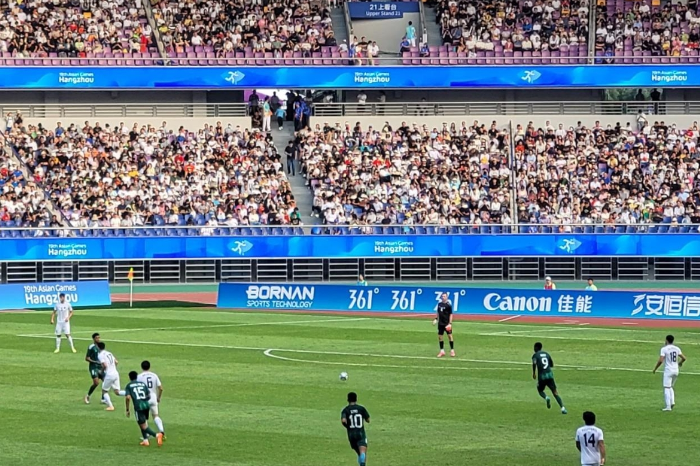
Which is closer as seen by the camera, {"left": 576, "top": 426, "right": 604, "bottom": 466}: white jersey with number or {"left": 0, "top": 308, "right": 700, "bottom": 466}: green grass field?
{"left": 576, "top": 426, "right": 604, "bottom": 466}: white jersey with number

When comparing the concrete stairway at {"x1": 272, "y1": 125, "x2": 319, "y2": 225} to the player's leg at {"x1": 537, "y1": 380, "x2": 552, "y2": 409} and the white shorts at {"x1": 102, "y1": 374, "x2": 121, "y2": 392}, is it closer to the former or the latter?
the white shorts at {"x1": 102, "y1": 374, "x2": 121, "y2": 392}

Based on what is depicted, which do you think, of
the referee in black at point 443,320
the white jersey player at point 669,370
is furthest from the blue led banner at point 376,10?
the white jersey player at point 669,370

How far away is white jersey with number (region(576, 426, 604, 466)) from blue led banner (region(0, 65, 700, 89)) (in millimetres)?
47176

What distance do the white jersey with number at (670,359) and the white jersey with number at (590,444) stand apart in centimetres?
894

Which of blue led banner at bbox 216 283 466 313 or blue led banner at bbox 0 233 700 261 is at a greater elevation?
blue led banner at bbox 0 233 700 261

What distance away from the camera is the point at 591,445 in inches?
683

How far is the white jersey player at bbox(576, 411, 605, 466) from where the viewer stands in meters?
17.3

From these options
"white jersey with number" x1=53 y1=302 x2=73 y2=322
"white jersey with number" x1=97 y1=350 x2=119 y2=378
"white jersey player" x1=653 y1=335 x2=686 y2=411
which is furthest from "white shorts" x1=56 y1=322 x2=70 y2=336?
"white jersey player" x1=653 y1=335 x2=686 y2=411

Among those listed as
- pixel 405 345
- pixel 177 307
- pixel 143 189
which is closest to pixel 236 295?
pixel 177 307

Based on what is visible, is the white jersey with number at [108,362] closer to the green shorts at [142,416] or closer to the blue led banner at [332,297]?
the green shorts at [142,416]

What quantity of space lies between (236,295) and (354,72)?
56.9ft

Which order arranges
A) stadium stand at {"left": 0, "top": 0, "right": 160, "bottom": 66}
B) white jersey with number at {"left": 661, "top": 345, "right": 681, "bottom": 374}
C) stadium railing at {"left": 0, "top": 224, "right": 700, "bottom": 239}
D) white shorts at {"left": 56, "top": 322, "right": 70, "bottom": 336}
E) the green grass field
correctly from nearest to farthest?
the green grass field < white jersey with number at {"left": 661, "top": 345, "right": 681, "bottom": 374} < white shorts at {"left": 56, "top": 322, "right": 70, "bottom": 336} < stadium railing at {"left": 0, "top": 224, "right": 700, "bottom": 239} < stadium stand at {"left": 0, "top": 0, "right": 160, "bottom": 66}

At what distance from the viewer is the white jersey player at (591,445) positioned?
17.3 metres

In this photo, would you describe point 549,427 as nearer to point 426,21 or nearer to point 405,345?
point 405,345
